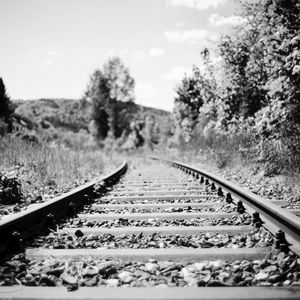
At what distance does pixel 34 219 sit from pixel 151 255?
4.20ft

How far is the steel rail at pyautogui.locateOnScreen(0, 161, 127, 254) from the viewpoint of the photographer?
2.46 m

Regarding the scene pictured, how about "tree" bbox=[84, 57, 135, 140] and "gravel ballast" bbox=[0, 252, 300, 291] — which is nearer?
"gravel ballast" bbox=[0, 252, 300, 291]

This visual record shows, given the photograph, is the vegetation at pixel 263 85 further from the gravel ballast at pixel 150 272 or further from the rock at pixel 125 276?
the rock at pixel 125 276

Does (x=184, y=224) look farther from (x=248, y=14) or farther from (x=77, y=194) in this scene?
(x=248, y=14)

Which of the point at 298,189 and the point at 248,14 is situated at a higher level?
the point at 248,14

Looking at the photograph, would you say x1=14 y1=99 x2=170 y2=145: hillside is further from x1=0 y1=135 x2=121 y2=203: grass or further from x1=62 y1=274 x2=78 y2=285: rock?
x1=62 y1=274 x2=78 y2=285: rock

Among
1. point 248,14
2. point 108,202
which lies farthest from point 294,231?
point 248,14

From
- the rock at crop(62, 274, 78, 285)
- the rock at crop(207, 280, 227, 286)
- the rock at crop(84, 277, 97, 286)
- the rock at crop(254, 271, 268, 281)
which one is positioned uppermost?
the rock at crop(254, 271, 268, 281)

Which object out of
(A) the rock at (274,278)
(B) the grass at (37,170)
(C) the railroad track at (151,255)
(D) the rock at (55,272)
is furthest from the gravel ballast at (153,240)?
(B) the grass at (37,170)

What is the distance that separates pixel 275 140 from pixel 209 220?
Answer: 391 centimetres

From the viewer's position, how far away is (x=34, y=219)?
301cm

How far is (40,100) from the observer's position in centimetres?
9200

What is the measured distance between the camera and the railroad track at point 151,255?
170cm

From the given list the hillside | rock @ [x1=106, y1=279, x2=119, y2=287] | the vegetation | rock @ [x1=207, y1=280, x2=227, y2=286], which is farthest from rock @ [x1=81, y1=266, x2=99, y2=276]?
the hillside
